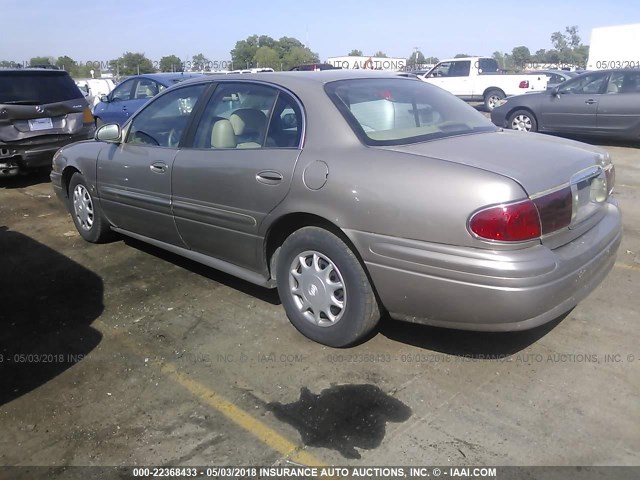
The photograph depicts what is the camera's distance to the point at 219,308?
4000 millimetres

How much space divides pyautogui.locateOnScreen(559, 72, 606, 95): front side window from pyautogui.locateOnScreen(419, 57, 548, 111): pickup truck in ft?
22.7

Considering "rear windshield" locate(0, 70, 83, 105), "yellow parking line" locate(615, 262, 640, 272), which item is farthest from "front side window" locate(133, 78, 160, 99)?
"yellow parking line" locate(615, 262, 640, 272)

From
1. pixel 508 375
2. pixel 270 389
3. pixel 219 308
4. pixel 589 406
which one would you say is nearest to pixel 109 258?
pixel 219 308

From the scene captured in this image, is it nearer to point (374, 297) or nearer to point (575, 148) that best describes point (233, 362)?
point (374, 297)

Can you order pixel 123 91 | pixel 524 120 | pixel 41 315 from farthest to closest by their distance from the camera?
1. pixel 524 120
2. pixel 123 91
3. pixel 41 315

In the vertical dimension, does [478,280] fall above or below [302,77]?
below

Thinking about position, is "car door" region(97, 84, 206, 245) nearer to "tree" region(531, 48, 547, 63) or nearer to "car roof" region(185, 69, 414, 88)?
"car roof" region(185, 69, 414, 88)

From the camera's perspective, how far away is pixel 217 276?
15.0 feet

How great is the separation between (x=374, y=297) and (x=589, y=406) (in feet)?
3.95

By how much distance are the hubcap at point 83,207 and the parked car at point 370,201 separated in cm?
107

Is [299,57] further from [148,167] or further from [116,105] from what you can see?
[148,167]

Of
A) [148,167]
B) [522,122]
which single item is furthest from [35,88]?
[522,122]

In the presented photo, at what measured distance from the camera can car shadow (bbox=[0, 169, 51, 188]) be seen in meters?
8.52

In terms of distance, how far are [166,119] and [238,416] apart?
2559 mm
